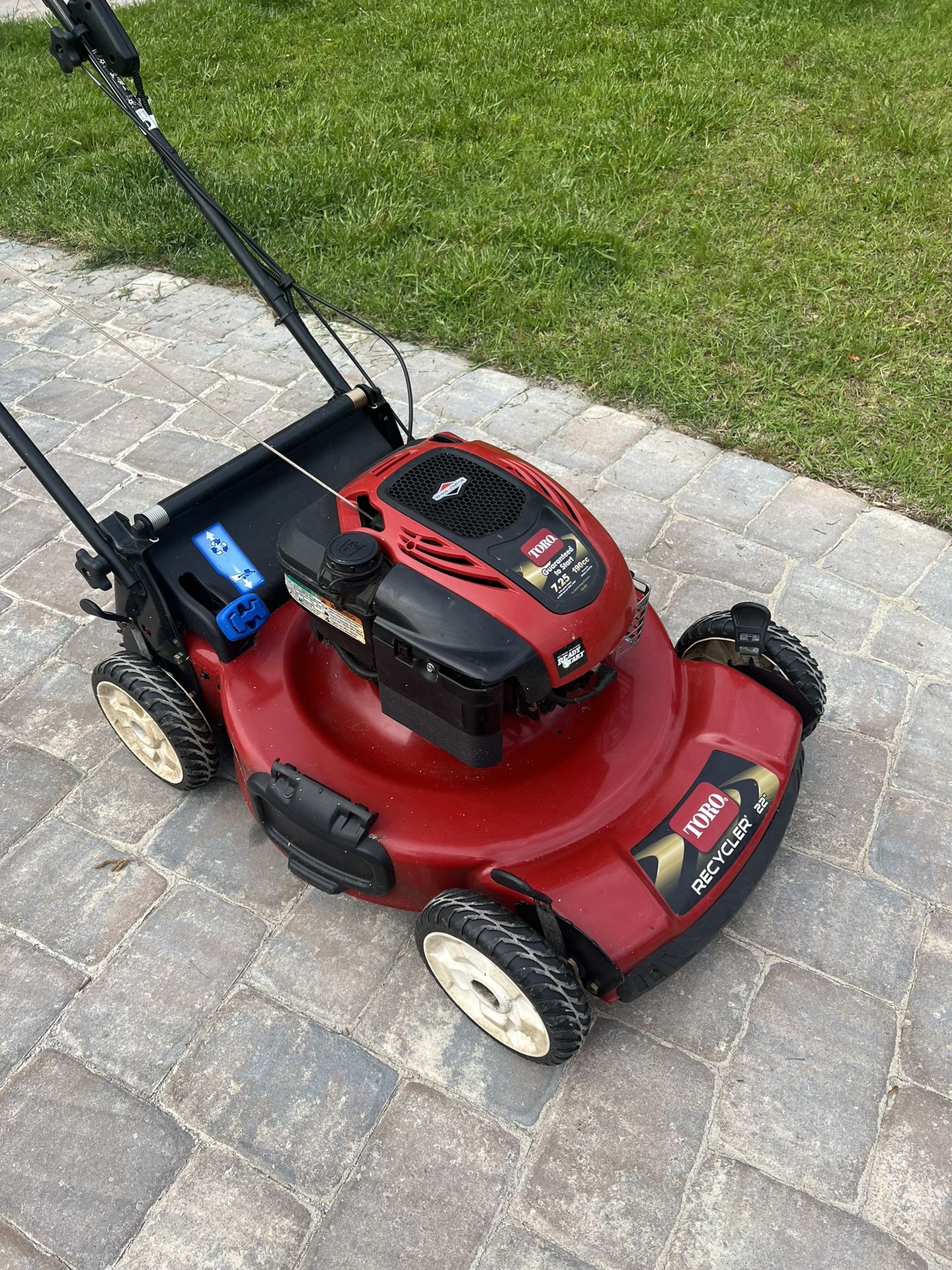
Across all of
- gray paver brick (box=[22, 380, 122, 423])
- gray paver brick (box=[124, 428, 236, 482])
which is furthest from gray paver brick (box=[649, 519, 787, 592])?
gray paver brick (box=[22, 380, 122, 423])

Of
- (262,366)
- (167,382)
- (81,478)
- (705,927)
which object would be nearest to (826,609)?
(705,927)

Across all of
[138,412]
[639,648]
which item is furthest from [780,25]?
[639,648]

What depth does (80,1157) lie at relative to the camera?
1927mm

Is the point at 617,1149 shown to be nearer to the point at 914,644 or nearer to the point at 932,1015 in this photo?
the point at 932,1015

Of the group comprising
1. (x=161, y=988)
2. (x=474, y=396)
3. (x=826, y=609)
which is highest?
(x=161, y=988)

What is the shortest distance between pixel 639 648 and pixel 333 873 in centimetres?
79

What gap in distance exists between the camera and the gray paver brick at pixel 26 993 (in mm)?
2098

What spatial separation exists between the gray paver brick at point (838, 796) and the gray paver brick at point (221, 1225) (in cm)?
128

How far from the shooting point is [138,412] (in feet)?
12.6

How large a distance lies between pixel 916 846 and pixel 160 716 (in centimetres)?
170

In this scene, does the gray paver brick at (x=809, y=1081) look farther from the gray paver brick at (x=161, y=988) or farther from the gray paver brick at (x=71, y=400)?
the gray paver brick at (x=71, y=400)

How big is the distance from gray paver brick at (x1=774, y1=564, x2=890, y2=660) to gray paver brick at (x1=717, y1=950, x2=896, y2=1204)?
1018 mm

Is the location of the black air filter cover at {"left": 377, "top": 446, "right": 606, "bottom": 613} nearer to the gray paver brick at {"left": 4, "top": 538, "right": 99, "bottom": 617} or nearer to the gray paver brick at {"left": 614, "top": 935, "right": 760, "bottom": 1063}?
the gray paver brick at {"left": 614, "top": 935, "right": 760, "bottom": 1063}

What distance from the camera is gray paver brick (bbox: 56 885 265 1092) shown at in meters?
2.07
